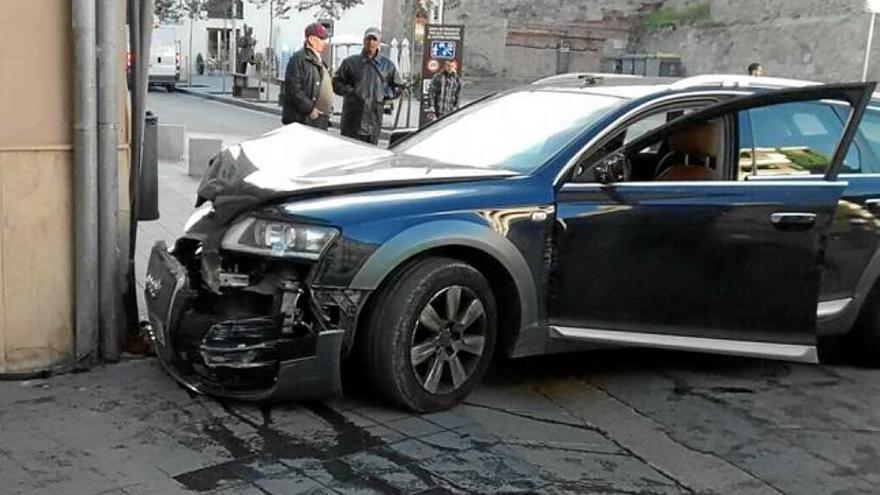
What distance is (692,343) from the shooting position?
16.0 ft

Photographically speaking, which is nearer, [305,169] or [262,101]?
Answer: [305,169]

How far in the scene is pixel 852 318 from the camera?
5.43 metres

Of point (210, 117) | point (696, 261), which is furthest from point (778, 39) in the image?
point (696, 261)

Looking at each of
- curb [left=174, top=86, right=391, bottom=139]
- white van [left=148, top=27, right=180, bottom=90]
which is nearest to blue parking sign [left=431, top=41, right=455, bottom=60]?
curb [left=174, top=86, right=391, bottom=139]

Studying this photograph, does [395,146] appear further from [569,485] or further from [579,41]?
[579,41]

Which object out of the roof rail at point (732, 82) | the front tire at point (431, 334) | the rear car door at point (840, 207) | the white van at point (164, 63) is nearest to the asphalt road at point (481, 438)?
the front tire at point (431, 334)

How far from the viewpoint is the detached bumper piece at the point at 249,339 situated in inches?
168

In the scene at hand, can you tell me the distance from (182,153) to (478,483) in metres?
11.1

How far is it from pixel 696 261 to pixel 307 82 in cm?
517

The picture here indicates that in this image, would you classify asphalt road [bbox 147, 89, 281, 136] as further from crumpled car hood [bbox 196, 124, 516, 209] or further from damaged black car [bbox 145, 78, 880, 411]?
damaged black car [bbox 145, 78, 880, 411]

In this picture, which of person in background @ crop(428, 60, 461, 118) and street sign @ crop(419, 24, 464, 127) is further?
street sign @ crop(419, 24, 464, 127)

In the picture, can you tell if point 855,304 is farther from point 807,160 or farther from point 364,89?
point 364,89

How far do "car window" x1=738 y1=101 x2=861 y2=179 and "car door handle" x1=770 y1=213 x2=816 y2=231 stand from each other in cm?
31

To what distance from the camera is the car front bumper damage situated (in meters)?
4.27
